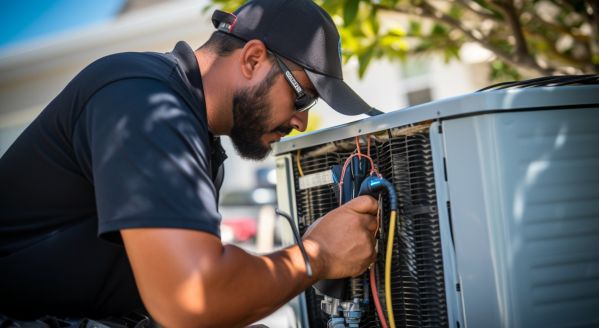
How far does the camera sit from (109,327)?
4.98ft

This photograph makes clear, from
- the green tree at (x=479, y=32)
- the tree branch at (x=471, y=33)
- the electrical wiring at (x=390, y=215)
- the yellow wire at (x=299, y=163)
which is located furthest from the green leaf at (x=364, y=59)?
the electrical wiring at (x=390, y=215)

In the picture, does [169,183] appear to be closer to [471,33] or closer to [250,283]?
[250,283]

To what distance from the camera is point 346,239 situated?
1.47m

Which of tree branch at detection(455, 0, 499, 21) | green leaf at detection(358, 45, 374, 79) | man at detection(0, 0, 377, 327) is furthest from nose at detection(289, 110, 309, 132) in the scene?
A: tree branch at detection(455, 0, 499, 21)

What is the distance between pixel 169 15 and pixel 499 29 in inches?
339

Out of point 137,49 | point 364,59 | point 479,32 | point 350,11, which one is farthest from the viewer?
point 137,49

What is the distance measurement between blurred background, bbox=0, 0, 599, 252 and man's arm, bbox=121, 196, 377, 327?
1115 mm

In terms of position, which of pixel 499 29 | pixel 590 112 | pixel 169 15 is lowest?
pixel 590 112

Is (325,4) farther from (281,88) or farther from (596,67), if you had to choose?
(596,67)

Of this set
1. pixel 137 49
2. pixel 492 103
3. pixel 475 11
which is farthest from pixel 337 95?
pixel 137 49

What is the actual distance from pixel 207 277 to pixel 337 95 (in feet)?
2.35

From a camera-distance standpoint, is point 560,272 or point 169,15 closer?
point 560,272

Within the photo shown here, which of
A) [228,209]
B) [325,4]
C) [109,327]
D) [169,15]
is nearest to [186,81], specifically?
[109,327]

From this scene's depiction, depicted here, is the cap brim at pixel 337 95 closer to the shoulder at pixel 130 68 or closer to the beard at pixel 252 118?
the beard at pixel 252 118
